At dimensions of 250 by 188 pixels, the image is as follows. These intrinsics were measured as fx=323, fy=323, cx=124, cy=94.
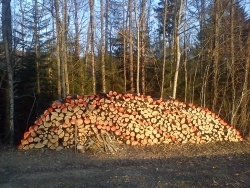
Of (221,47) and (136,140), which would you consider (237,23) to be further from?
(136,140)

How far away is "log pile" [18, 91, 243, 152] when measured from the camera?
32.5 ft

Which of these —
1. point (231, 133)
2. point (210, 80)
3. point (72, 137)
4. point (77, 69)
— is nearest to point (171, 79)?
point (210, 80)

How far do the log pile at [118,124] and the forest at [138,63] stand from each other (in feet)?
6.10

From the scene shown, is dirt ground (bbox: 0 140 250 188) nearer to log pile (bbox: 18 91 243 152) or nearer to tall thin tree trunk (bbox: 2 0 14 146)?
log pile (bbox: 18 91 243 152)

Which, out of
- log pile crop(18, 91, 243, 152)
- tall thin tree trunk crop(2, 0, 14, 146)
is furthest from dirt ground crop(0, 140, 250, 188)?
tall thin tree trunk crop(2, 0, 14, 146)

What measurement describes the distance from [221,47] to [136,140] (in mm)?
8309

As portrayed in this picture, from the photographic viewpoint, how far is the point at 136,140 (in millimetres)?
10688

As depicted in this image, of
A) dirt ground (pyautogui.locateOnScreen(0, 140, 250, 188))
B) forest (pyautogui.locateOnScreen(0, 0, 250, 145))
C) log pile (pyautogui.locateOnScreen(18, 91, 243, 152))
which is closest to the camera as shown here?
dirt ground (pyautogui.locateOnScreen(0, 140, 250, 188))

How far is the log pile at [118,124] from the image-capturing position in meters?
9.90

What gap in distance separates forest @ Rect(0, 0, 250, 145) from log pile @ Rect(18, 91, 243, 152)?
186 cm

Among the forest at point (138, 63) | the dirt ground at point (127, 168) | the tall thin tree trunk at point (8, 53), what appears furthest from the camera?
the forest at point (138, 63)

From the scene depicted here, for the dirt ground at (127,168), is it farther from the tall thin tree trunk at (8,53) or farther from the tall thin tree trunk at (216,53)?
the tall thin tree trunk at (216,53)

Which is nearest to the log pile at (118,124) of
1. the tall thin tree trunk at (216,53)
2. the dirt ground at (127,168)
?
the dirt ground at (127,168)

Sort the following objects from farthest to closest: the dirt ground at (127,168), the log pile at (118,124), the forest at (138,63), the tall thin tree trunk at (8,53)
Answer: the forest at (138,63), the tall thin tree trunk at (8,53), the log pile at (118,124), the dirt ground at (127,168)
